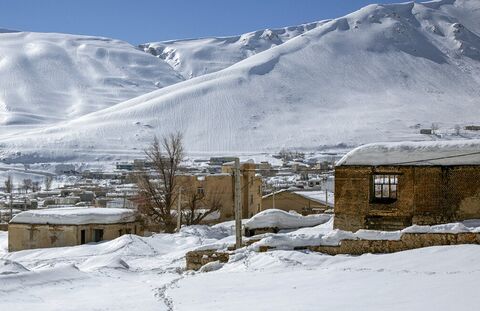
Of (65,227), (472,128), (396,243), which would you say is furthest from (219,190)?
(472,128)

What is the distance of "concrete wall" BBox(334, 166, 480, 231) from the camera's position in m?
20.2

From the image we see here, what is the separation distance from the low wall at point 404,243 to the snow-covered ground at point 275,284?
0.57 meters

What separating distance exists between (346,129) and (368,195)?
127 metres

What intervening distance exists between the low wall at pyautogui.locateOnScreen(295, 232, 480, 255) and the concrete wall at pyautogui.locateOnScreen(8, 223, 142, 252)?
51.0 feet

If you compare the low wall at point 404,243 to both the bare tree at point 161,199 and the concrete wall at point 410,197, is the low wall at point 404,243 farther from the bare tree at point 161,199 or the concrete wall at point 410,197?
the bare tree at point 161,199

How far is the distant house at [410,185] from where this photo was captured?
20.3 metres

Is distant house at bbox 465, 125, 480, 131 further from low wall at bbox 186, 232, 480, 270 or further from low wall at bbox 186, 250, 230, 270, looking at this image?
low wall at bbox 186, 232, 480, 270

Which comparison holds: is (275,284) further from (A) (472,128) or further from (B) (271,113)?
(B) (271,113)

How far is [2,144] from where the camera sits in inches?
5748

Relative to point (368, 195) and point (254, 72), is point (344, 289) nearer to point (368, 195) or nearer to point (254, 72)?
point (368, 195)

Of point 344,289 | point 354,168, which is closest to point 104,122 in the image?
point 354,168

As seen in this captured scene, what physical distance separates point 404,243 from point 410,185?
6.04 meters

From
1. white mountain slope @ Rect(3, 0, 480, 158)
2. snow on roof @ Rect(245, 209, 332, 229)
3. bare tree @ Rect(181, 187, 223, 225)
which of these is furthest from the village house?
white mountain slope @ Rect(3, 0, 480, 158)

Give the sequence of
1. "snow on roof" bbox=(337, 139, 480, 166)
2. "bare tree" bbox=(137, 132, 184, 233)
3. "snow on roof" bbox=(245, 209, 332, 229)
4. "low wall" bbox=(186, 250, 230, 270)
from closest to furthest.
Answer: "low wall" bbox=(186, 250, 230, 270) < "snow on roof" bbox=(337, 139, 480, 166) < "snow on roof" bbox=(245, 209, 332, 229) < "bare tree" bbox=(137, 132, 184, 233)
